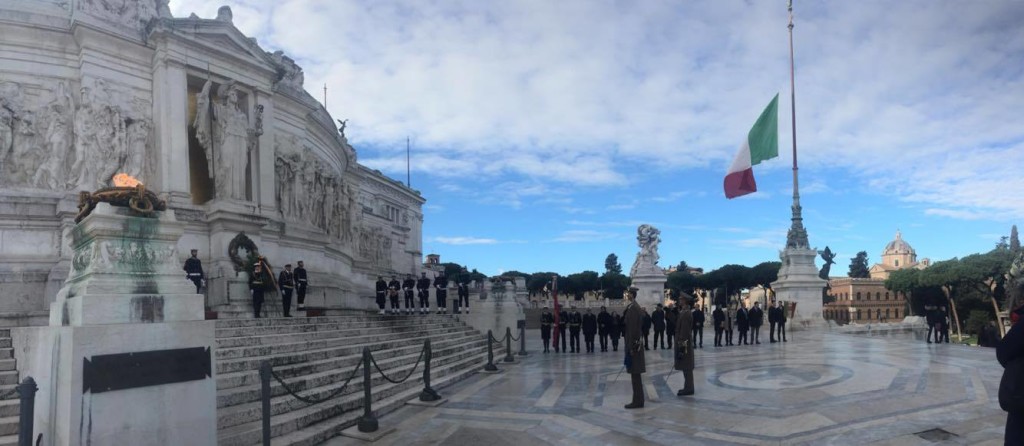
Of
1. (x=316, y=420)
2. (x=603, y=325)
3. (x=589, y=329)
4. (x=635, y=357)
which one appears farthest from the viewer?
(x=603, y=325)

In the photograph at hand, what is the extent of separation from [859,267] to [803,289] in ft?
361

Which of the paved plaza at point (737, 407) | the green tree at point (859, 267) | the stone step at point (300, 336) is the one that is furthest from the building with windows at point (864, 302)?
the stone step at point (300, 336)

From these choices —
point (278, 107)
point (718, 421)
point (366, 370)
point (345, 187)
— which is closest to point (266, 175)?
point (278, 107)

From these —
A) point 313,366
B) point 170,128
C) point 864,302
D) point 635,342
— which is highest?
point 170,128

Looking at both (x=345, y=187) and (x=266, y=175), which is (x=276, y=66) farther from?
(x=345, y=187)

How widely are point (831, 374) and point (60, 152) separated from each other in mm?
19443

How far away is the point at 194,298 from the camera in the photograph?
6.34 meters

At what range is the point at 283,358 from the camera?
10.2m

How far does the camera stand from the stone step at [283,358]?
947 cm

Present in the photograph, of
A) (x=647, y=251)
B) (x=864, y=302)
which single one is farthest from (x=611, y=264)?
(x=647, y=251)

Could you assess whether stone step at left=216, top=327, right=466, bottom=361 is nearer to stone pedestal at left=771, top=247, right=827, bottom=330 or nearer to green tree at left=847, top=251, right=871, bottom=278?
stone pedestal at left=771, top=247, right=827, bottom=330

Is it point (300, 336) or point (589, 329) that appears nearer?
point (300, 336)

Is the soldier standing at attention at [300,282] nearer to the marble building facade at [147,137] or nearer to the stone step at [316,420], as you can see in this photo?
the marble building facade at [147,137]

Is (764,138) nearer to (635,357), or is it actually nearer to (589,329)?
(589,329)
